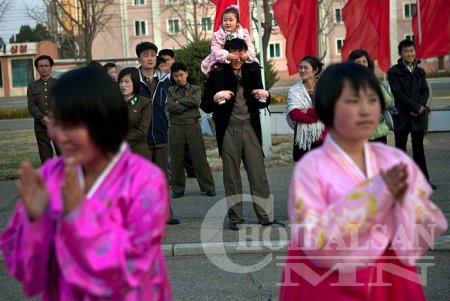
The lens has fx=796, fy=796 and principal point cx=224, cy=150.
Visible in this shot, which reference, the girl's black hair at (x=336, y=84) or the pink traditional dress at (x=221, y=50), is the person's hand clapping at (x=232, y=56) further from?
the girl's black hair at (x=336, y=84)

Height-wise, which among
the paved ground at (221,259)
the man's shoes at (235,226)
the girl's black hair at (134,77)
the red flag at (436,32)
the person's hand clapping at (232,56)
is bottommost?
the paved ground at (221,259)

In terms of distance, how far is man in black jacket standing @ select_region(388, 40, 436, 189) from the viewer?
9.98 metres

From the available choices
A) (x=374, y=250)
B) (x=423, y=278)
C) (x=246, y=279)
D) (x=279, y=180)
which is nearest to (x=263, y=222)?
(x=246, y=279)

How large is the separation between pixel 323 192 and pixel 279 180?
8.43 m

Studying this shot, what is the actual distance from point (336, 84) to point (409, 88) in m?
7.19

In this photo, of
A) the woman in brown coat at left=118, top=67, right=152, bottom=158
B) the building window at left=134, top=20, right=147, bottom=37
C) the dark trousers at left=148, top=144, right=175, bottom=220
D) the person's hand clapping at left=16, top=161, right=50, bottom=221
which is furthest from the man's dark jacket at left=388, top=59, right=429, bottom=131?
the building window at left=134, top=20, right=147, bottom=37

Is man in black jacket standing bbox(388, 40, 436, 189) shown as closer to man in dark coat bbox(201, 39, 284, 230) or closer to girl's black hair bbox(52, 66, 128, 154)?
man in dark coat bbox(201, 39, 284, 230)

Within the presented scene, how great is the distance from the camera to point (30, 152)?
17219mm

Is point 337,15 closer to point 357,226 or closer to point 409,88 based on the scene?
point 409,88

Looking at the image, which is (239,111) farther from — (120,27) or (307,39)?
(120,27)

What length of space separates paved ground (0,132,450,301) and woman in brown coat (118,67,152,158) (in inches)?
40.0

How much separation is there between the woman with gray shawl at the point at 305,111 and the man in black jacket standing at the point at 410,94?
2.35 meters

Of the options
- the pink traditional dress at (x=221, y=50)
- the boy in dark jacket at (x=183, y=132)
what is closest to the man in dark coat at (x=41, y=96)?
the boy in dark jacket at (x=183, y=132)

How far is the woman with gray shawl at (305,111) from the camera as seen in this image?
7.90 metres
